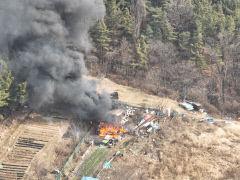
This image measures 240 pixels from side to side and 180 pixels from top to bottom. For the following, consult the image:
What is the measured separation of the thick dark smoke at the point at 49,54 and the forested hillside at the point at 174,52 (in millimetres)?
13244

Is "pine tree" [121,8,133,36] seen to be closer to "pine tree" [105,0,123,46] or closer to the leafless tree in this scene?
"pine tree" [105,0,123,46]

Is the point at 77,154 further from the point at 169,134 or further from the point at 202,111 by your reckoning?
the point at 202,111

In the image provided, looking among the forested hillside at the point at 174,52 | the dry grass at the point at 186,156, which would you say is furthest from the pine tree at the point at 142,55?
the dry grass at the point at 186,156

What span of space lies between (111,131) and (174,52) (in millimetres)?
24579

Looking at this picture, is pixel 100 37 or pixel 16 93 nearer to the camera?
pixel 16 93

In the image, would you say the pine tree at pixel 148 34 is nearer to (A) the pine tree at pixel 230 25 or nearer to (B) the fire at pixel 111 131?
(A) the pine tree at pixel 230 25

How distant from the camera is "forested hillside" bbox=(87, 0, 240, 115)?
41.4 meters

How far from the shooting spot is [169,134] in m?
27.5

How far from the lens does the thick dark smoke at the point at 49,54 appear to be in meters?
27.7

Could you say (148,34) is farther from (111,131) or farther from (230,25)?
(111,131)

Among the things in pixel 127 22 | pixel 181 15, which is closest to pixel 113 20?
pixel 127 22

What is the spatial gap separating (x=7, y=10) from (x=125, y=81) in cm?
2223

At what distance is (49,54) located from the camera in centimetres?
2766

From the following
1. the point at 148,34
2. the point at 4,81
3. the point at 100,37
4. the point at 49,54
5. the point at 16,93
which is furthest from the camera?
the point at 148,34
